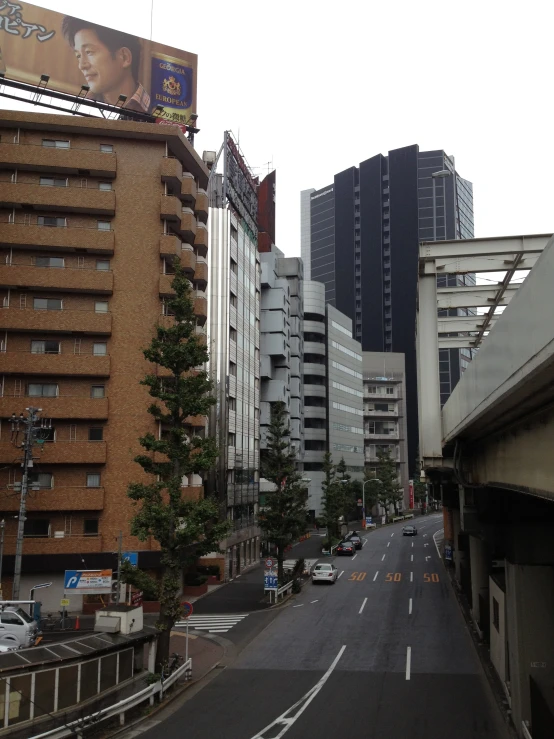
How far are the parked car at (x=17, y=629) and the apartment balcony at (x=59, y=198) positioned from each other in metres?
24.6

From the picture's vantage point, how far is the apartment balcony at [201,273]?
48.0m

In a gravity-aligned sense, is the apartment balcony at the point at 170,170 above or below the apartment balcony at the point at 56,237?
above

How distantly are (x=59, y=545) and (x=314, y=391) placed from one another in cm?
6450

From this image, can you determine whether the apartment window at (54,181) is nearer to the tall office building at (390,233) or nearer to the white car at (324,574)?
the white car at (324,574)

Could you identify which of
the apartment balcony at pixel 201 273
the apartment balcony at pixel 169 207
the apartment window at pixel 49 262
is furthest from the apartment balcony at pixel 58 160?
the apartment balcony at pixel 201 273

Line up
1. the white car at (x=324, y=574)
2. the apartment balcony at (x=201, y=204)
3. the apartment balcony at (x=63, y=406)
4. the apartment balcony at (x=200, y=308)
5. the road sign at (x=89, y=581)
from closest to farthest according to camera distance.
Result: the road sign at (x=89, y=581)
the apartment balcony at (x=63, y=406)
the apartment balcony at (x=200, y=308)
the white car at (x=324, y=574)
the apartment balcony at (x=201, y=204)

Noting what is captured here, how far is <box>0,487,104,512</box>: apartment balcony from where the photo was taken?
127 ft

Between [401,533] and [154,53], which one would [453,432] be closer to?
[154,53]

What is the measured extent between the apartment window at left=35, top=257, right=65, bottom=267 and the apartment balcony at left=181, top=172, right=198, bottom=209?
9.76m

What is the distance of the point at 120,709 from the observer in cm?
1845

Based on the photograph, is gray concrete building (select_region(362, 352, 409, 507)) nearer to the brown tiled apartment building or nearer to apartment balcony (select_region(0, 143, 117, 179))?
the brown tiled apartment building

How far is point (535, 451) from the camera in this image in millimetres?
10094

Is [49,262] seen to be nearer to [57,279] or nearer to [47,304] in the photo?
[57,279]

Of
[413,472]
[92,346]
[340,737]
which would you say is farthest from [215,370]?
[413,472]
